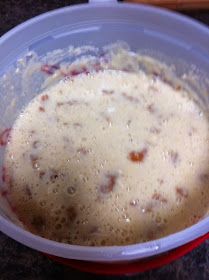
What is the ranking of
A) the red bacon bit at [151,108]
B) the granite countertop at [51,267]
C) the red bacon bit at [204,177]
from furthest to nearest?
the red bacon bit at [151,108] → the red bacon bit at [204,177] → the granite countertop at [51,267]

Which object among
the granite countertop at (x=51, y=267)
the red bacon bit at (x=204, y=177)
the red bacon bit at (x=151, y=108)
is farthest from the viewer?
the red bacon bit at (x=151, y=108)

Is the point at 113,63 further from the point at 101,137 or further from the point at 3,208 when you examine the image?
the point at 3,208

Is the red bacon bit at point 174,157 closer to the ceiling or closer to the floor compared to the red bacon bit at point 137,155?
closer to the ceiling

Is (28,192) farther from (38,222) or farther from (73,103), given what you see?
(73,103)

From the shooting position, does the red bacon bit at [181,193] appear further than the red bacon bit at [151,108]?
No

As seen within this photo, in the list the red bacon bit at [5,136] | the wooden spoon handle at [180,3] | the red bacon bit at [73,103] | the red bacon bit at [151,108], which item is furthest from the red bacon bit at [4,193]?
the wooden spoon handle at [180,3]

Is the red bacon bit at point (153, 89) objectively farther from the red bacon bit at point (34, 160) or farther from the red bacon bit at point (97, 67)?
the red bacon bit at point (34, 160)

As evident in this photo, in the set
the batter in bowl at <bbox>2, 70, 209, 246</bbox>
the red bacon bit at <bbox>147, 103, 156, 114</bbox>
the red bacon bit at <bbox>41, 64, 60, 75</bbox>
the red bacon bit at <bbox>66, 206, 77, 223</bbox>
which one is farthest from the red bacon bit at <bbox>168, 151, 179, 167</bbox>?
the red bacon bit at <bbox>41, 64, 60, 75</bbox>
